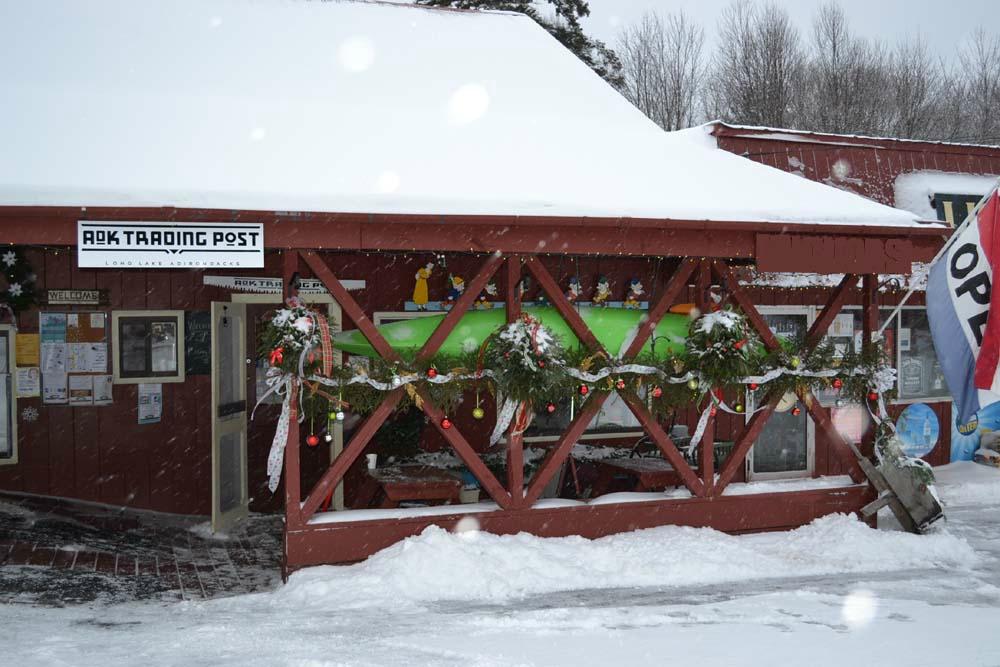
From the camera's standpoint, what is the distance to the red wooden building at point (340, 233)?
271 inches

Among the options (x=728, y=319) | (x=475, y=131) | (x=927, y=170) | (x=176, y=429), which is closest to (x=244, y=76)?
(x=475, y=131)

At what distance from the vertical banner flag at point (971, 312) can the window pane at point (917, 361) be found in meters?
4.67

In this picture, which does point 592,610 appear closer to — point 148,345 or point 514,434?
point 514,434

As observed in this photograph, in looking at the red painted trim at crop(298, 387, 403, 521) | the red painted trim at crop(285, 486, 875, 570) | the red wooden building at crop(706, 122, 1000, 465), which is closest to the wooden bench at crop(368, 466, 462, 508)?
the red painted trim at crop(285, 486, 875, 570)

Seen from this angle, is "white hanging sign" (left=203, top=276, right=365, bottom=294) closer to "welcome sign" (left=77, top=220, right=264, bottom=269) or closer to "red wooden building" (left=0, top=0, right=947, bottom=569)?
"red wooden building" (left=0, top=0, right=947, bottom=569)

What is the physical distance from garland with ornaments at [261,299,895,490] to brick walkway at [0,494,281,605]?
3.93 ft

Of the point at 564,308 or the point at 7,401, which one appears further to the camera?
the point at 7,401

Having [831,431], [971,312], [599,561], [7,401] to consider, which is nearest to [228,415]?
[7,401]

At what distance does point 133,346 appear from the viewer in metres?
9.45

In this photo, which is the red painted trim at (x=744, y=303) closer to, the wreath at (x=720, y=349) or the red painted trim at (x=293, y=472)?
the wreath at (x=720, y=349)

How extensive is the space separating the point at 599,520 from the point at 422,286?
332 centimetres

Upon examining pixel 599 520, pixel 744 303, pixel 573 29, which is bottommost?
pixel 599 520

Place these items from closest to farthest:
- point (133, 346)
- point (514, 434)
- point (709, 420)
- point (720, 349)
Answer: point (514, 434) < point (720, 349) < point (709, 420) < point (133, 346)

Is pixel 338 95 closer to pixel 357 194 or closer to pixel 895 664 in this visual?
pixel 357 194
